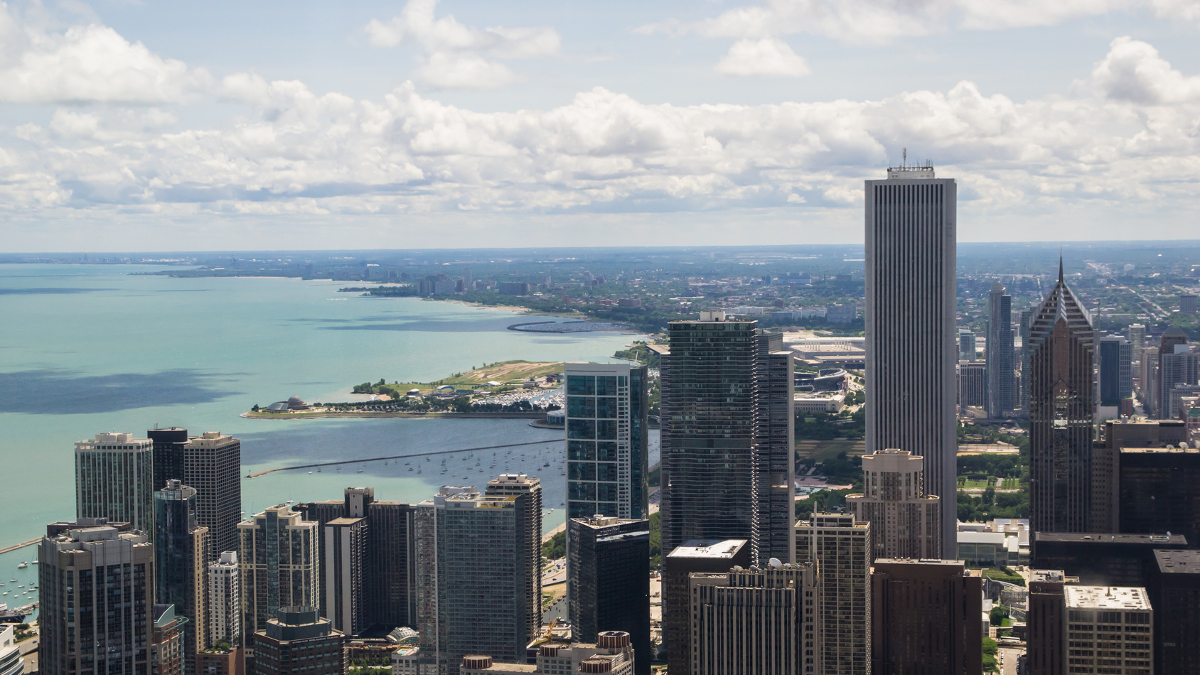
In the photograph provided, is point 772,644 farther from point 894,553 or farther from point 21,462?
point 21,462

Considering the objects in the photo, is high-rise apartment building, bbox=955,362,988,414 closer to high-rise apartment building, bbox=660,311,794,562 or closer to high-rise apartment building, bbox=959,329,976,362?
high-rise apartment building, bbox=959,329,976,362

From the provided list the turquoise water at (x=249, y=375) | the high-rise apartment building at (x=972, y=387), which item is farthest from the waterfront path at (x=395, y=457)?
the high-rise apartment building at (x=972, y=387)

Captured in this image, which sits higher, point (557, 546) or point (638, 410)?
point (638, 410)

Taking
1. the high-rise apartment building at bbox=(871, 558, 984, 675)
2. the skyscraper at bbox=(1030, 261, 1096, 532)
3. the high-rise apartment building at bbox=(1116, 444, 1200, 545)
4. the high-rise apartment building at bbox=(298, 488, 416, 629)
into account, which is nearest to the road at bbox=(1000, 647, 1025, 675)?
the high-rise apartment building at bbox=(1116, 444, 1200, 545)

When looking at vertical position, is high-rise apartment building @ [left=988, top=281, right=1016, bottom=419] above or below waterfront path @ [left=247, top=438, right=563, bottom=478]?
above

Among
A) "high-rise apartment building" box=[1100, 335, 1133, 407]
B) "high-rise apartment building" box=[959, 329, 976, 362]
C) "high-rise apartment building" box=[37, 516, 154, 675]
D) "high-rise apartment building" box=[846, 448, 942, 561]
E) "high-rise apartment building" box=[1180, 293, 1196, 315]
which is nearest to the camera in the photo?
"high-rise apartment building" box=[37, 516, 154, 675]

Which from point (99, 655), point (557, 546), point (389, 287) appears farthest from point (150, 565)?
point (389, 287)

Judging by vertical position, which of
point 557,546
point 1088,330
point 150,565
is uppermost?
point 1088,330
